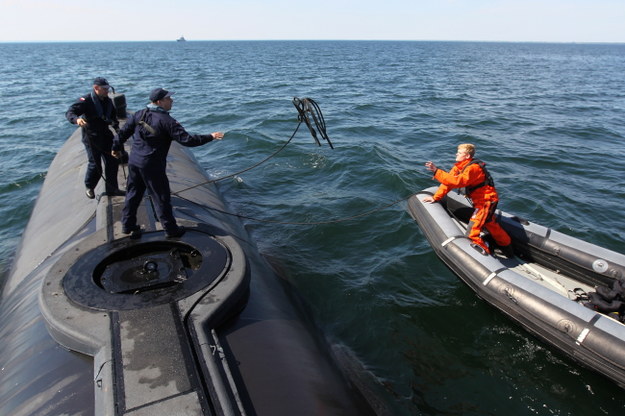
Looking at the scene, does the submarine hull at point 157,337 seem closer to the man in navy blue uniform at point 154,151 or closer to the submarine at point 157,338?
the submarine at point 157,338

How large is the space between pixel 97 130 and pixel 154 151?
2.38 meters

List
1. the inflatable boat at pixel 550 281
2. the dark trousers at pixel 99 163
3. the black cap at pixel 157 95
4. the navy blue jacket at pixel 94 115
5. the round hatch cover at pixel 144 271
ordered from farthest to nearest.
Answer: the dark trousers at pixel 99 163 → the navy blue jacket at pixel 94 115 → the inflatable boat at pixel 550 281 → the black cap at pixel 157 95 → the round hatch cover at pixel 144 271

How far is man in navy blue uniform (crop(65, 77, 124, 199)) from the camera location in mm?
6344

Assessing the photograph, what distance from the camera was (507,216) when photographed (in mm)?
8141

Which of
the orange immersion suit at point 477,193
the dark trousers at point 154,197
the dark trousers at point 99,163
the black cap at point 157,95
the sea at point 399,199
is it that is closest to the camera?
the black cap at point 157,95

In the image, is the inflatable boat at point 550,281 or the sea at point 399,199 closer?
the inflatable boat at point 550,281

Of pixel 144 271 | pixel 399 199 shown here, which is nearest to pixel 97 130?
pixel 144 271

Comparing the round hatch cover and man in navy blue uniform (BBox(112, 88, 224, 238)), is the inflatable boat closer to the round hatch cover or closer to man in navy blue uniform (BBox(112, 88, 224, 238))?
the round hatch cover

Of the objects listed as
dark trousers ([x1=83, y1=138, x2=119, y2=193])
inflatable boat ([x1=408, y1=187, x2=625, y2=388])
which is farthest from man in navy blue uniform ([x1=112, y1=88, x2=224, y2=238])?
inflatable boat ([x1=408, y1=187, x2=625, y2=388])

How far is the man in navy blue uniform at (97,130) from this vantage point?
6.34 meters

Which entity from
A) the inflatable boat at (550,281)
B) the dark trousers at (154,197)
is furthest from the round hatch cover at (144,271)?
the inflatable boat at (550,281)

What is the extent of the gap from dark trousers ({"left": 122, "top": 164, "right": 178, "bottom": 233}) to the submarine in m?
0.21

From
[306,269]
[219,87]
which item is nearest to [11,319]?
[306,269]

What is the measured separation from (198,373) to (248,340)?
34.6 inches
